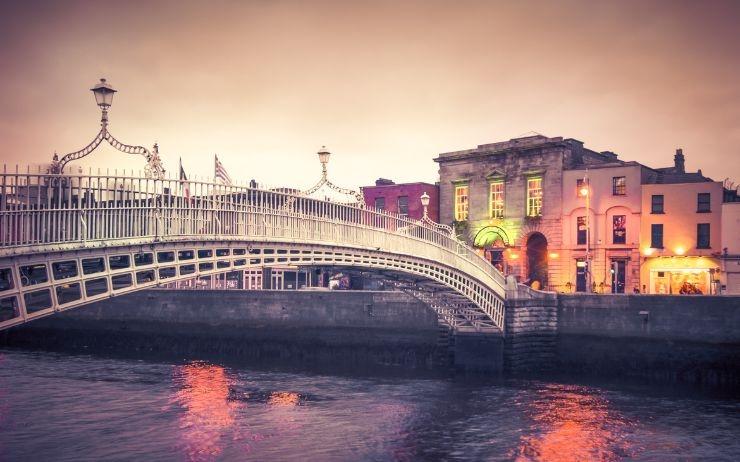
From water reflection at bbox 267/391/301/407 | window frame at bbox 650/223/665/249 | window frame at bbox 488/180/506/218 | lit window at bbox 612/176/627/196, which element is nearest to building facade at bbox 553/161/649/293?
lit window at bbox 612/176/627/196

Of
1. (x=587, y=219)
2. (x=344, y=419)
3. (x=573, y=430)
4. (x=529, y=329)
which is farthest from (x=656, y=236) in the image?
(x=344, y=419)

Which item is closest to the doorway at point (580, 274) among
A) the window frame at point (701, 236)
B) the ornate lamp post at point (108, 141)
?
the window frame at point (701, 236)

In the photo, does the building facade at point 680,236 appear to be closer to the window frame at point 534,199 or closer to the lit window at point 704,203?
the lit window at point 704,203

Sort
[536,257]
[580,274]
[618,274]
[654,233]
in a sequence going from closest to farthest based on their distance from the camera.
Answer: [654,233], [618,274], [580,274], [536,257]

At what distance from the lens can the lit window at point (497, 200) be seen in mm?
53531

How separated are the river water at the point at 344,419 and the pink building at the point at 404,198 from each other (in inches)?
948

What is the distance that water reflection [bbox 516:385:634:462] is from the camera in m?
22.9

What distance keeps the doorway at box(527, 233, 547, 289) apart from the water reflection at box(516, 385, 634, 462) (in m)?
21.8

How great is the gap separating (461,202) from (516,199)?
4572 mm

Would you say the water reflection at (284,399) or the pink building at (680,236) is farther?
the pink building at (680,236)

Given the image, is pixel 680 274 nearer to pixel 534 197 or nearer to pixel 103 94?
pixel 534 197

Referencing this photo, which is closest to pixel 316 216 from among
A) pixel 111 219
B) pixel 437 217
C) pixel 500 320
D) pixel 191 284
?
pixel 111 219

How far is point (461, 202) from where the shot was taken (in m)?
55.7

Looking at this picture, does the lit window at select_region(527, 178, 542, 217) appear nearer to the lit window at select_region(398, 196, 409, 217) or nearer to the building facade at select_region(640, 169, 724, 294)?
the building facade at select_region(640, 169, 724, 294)
